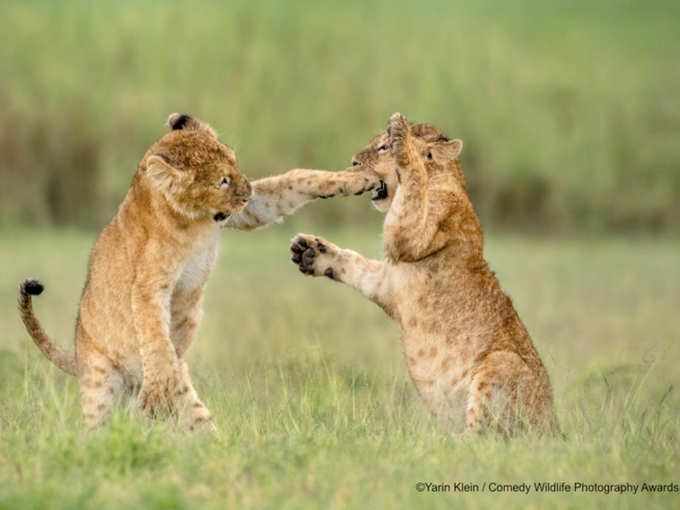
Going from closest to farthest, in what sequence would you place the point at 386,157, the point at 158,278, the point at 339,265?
the point at 158,278, the point at 386,157, the point at 339,265

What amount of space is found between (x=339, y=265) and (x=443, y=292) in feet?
2.19

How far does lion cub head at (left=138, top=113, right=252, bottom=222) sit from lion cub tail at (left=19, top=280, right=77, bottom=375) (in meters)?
0.97

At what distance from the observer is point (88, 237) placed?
61.3ft

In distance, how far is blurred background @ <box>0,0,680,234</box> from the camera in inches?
783

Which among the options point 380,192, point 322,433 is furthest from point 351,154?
point 322,433

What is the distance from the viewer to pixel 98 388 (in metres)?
7.18

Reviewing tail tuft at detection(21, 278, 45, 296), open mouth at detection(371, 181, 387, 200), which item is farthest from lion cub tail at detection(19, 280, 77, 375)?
open mouth at detection(371, 181, 387, 200)

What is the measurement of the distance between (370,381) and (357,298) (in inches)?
277

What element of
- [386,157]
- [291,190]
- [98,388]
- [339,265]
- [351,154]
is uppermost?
[351,154]

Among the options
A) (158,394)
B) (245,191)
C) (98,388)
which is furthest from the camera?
(98,388)

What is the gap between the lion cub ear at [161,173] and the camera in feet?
22.2

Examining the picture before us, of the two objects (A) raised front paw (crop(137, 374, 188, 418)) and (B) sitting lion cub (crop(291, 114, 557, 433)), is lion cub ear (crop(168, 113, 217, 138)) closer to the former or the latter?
(B) sitting lion cub (crop(291, 114, 557, 433))

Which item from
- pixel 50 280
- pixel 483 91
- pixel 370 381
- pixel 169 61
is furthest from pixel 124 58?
pixel 370 381

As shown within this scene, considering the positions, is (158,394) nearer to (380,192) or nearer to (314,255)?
(314,255)
